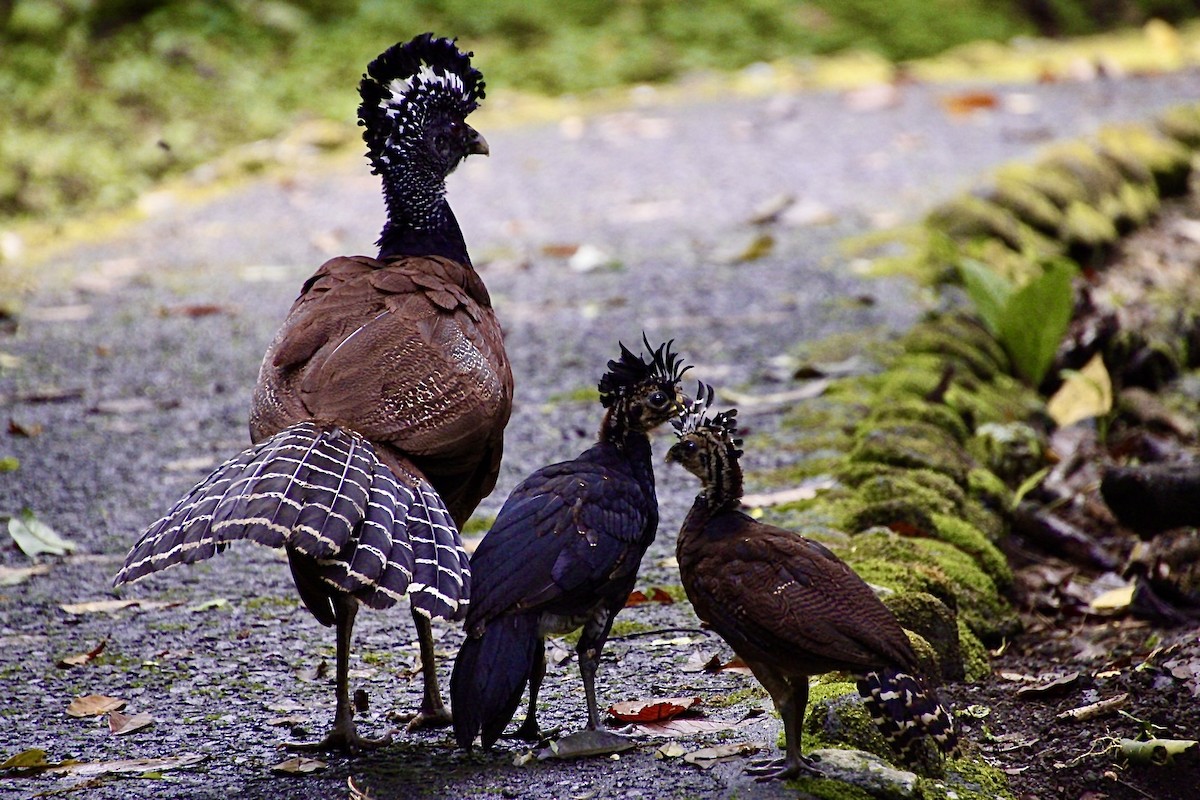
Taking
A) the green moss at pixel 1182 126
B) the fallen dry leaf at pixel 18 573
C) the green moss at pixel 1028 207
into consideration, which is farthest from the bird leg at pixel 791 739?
the green moss at pixel 1182 126

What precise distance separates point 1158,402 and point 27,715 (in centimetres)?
488

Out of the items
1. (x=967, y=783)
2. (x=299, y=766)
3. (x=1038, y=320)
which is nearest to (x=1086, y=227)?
(x=1038, y=320)

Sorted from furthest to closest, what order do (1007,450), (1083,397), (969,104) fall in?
(969,104) → (1083,397) → (1007,450)

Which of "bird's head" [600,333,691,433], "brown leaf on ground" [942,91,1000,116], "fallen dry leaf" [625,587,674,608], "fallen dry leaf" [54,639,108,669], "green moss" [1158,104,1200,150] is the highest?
"brown leaf on ground" [942,91,1000,116]

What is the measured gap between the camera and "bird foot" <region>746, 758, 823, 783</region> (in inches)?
126

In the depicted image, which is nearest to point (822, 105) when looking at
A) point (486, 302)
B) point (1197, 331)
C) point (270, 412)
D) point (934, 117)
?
point (934, 117)

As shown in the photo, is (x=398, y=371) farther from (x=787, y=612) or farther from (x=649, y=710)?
(x=787, y=612)

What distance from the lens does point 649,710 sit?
3.65m

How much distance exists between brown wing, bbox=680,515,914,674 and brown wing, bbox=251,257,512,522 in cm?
73

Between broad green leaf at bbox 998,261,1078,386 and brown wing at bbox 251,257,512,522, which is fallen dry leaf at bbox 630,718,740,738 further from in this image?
broad green leaf at bbox 998,261,1078,386

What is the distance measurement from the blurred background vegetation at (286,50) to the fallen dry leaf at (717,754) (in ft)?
23.9

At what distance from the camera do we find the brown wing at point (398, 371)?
3.69 meters

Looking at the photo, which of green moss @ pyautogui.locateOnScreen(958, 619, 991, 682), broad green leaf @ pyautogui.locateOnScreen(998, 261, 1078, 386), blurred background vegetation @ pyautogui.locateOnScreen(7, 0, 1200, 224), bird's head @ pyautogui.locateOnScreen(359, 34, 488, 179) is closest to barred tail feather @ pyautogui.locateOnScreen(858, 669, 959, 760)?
green moss @ pyautogui.locateOnScreen(958, 619, 991, 682)

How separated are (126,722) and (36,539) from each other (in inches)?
59.8
